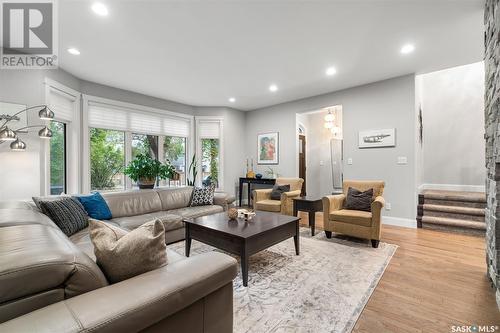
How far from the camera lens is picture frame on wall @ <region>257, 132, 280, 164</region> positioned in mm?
6160

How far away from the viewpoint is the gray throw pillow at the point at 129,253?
1.12 m

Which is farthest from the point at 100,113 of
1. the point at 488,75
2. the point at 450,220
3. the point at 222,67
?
the point at 450,220

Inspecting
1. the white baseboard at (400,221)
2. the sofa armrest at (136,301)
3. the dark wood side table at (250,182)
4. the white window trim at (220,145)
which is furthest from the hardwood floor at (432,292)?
the white window trim at (220,145)

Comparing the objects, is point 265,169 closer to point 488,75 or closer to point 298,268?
point 298,268

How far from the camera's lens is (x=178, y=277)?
3.53 ft

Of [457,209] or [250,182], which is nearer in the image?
[457,209]

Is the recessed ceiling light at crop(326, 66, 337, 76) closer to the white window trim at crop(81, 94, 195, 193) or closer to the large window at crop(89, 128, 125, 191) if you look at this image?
the white window trim at crop(81, 94, 195, 193)

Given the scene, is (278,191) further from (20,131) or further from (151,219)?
(20,131)

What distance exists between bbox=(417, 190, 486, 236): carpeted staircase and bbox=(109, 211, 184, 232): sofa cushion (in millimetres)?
4106

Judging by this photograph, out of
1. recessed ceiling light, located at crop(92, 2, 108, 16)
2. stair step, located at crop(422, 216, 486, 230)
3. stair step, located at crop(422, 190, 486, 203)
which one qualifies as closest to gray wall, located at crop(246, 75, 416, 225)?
A: stair step, located at crop(422, 216, 486, 230)

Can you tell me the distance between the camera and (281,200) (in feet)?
14.4

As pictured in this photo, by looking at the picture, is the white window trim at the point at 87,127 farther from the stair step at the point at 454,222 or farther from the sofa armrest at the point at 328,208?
the stair step at the point at 454,222

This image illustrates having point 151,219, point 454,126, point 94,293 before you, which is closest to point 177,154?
point 151,219

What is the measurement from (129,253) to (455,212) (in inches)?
197
